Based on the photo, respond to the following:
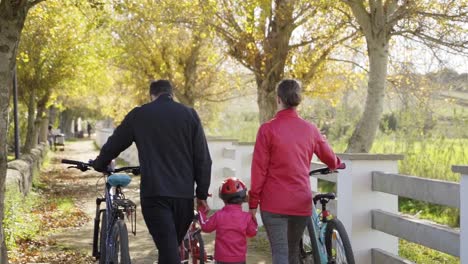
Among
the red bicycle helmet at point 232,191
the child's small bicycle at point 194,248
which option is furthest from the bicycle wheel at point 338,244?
the child's small bicycle at point 194,248

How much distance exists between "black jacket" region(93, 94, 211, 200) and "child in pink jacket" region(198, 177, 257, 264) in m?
0.25

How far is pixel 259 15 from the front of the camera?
14.1 m

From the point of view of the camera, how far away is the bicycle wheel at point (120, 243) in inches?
212

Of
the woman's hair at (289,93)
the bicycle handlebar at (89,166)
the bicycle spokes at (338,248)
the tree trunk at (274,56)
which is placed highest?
the tree trunk at (274,56)

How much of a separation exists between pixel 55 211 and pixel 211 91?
13303mm

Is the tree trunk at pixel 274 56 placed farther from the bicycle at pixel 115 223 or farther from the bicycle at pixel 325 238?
the bicycle at pixel 325 238

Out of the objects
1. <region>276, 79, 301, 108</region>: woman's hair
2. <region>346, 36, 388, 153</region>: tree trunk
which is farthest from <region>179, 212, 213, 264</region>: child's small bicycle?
<region>346, 36, 388, 153</region>: tree trunk

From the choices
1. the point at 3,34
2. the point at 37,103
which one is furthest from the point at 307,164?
the point at 37,103

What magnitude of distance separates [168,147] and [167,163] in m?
0.12

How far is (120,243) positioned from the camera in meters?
5.46

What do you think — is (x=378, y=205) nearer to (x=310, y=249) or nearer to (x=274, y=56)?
(x=310, y=249)

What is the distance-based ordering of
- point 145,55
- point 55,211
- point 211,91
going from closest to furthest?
point 55,211 < point 145,55 < point 211,91

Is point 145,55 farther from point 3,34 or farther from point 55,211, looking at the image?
point 3,34

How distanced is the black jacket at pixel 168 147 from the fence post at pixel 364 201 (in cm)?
203
